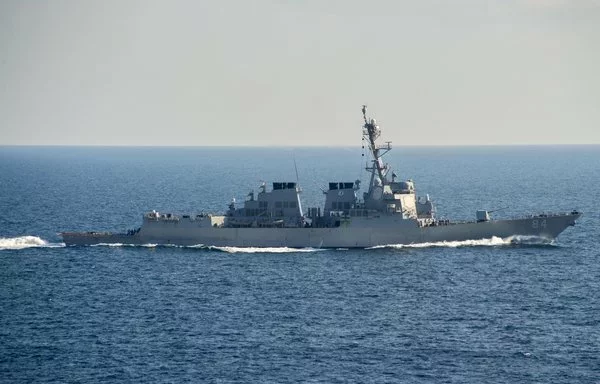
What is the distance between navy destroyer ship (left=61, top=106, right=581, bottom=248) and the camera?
7981cm

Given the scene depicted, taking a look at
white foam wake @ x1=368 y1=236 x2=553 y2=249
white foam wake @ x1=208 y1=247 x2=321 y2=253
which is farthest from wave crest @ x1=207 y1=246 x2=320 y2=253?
white foam wake @ x1=368 y1=236 x2=553 y2=249

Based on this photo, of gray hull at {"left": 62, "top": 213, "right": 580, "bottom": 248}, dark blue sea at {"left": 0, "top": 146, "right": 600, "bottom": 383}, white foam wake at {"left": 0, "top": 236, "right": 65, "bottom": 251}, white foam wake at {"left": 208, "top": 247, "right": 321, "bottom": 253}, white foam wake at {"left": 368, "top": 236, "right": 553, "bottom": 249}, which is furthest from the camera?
white foam wake at {"left": 0, "top": 236, "right": 65, "bottom": 251}

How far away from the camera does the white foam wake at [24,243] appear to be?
83.2 meters

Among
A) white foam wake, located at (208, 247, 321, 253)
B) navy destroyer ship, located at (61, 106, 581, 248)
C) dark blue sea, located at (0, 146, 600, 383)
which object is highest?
navy destroyer ship, located at (61, 106, 581, 248)

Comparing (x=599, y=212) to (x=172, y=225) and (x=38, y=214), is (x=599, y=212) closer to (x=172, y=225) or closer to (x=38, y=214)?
(x=172, y=225)

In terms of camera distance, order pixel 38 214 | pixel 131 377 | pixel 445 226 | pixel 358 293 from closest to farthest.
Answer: pixel 131 377, pixel 358 293, pixel 445 226, pixel 38 214

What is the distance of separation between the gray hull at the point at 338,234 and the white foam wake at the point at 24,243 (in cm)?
215

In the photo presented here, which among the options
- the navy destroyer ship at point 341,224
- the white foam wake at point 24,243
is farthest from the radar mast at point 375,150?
the white foam wake at point 24,243

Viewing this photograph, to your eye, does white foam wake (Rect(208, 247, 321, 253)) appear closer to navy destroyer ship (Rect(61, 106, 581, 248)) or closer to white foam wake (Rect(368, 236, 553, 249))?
navy destroyer ship (Rect(61, 106, 581, 248))

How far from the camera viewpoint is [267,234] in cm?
8062

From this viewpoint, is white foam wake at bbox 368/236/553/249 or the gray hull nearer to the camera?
the gray hull

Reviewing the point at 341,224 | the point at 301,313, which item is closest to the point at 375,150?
the point at 341,224

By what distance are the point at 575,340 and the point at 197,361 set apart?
2056 cm

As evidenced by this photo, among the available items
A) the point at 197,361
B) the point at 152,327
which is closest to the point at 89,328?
the point at 152,327
